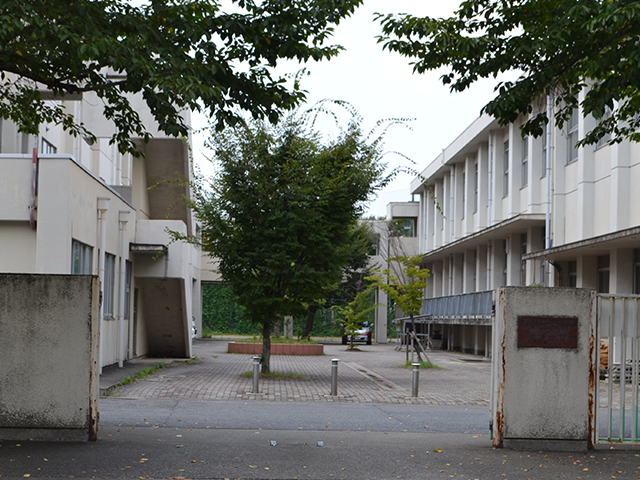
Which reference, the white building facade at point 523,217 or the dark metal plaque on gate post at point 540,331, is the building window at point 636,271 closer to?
the white building facade at point 523,217

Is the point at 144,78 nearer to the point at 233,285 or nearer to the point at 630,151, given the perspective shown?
the point at 233,285

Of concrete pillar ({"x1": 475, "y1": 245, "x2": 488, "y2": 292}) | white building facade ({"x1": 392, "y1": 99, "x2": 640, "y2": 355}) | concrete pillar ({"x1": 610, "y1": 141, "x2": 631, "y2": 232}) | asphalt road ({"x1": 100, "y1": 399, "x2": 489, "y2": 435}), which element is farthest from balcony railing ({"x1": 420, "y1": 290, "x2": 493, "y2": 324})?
asphalt road ({"x1": 100, "y1": 399, "x2": 489, "y2": 435})

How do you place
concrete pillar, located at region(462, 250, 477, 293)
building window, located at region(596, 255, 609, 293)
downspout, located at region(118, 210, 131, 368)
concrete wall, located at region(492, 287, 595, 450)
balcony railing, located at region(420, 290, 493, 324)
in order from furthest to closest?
concrete pillar, located at region(462, 250, 477, 293), balcony railing, located at region(420, 290, 493, 324), building window, located at region(596, 255, 609, 293), downspout, located at region(118, 210, 131, 368), concrete wall, located at region(492, 287, 595, 450)

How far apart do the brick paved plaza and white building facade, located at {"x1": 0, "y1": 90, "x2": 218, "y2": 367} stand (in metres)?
1.83

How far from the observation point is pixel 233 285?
2002 cm

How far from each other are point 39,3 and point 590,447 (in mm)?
7976

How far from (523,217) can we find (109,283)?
1493 centimetres

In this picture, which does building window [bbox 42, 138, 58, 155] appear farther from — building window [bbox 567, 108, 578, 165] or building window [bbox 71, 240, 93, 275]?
building window [bbox 567, 108, 578, 165]

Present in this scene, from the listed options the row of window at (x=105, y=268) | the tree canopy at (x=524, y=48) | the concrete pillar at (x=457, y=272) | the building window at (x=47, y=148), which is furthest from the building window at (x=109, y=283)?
the concrete pillar at (x=457, y=272)

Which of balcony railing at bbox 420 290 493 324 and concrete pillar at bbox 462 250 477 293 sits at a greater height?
concrete pillar at bbox 462 250 477 293

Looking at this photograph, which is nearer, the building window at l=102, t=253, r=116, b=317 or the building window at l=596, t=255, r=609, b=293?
the building window at l=102, t=253, r=116, b=317

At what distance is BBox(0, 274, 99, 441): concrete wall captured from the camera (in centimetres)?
916

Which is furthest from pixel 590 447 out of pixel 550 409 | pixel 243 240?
pixel 243 240

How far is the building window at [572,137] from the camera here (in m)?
26.7
